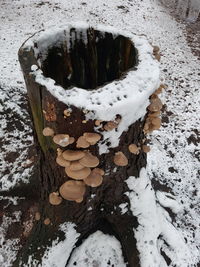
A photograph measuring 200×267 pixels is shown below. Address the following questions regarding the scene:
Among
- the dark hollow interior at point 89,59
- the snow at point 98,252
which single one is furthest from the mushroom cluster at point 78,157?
the snow at point 98,252

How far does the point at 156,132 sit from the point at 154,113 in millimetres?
2242

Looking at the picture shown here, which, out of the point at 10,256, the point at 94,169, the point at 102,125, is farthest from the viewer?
the point at 10,256

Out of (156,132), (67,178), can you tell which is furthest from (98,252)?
(156,132)

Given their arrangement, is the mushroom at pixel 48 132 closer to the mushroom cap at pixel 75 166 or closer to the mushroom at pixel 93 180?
the mushroom cap at pixel 75 166

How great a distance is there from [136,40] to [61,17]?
16.5 ft

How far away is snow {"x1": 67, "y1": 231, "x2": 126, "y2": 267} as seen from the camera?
262 cm

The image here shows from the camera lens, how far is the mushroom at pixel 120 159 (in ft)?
6.26

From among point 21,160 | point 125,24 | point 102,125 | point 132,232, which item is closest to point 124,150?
point 102,125

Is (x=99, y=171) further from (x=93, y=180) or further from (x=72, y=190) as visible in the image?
(x=72, y=190)

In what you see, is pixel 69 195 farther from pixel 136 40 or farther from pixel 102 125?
pixel 136 40

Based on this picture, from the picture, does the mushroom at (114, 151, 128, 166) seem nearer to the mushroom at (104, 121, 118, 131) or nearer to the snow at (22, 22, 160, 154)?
the snow at (22, 22, 160, 154)

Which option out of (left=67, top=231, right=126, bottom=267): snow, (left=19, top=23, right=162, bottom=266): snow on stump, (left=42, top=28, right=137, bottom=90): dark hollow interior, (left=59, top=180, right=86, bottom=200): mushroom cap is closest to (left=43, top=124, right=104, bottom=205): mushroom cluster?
(left=19, top=23, right=162, bottom=266): snow on stump

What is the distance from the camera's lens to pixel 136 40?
2.04 meters

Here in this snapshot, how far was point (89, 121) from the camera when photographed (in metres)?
1.69
